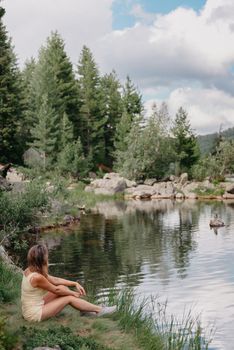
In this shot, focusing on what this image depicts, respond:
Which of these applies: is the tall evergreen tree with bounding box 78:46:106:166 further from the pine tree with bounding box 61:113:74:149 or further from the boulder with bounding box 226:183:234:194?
the boulder with bounding box 226:183:234:194

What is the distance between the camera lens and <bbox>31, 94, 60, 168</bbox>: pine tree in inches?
2383

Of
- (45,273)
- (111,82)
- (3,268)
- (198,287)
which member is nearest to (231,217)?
(198,287)

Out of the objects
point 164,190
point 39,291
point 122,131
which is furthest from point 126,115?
point 39,291

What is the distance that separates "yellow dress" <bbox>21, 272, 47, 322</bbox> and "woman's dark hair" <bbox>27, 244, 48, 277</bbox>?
131 millimetres

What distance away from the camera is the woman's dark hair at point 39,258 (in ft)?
31.5

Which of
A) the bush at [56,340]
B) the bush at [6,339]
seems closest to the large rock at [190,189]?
the bush at [56,340]

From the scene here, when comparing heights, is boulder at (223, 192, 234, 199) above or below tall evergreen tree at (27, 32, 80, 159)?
below

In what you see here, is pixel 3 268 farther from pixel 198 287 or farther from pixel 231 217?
pixel 231 217

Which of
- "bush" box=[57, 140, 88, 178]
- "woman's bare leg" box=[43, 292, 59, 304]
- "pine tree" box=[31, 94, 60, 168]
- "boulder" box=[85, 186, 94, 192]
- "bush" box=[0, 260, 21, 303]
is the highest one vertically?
"pine tree" box=[31, 94, 60, 168]

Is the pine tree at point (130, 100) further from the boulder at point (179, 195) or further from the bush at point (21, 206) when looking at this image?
the bush at point (21, 206)

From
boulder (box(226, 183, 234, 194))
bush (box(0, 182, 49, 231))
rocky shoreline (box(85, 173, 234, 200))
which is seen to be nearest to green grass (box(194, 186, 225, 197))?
rocky shoreline (box(85, 173, 234, 200))

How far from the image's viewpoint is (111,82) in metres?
80.4

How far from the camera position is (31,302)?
31.9 feet

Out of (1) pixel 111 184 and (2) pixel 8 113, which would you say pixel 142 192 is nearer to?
(1) pixel 111 184
